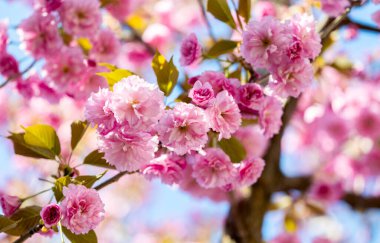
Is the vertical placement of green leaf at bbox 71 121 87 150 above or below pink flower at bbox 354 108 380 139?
above

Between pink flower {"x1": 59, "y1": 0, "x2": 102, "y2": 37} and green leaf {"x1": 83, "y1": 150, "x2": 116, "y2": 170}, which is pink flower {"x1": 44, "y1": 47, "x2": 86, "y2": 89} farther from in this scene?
green leaf {"x1": 83, "y1": 150, "x2": 116, "y2": 170}

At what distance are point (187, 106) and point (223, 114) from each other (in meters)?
0.11

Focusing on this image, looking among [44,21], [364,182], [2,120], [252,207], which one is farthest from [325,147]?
[44,21]

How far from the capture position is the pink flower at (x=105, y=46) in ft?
7.72

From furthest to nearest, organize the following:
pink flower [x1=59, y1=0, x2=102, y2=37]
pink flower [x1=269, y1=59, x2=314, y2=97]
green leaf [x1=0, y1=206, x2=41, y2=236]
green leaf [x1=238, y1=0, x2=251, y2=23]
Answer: pink flower [x1=59, y1=0, x2=102, y2=37] → green leaf [x1=238, y1=0, x2=251, y2=23] → pink flower [x1=269, y1=59, x2=314, y2=97] → green leaf [x1=0, y1=206, x2=41, y2=236]

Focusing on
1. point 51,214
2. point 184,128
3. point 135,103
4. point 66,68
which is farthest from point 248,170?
point 66,68

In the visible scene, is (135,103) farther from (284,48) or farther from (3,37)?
(3,37)

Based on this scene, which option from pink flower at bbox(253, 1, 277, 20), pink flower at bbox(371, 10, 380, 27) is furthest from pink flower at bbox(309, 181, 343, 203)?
pink flower at bbox(371, 10, 380, 27)

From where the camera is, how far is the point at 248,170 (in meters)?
1.72

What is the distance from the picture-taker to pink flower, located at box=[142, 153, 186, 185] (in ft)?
5.53

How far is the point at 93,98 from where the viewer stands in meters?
1.45

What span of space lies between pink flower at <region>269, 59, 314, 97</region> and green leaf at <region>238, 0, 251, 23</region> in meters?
0.28

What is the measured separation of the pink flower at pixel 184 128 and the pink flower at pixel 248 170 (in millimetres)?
321

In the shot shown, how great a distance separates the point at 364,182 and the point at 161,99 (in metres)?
3.32
